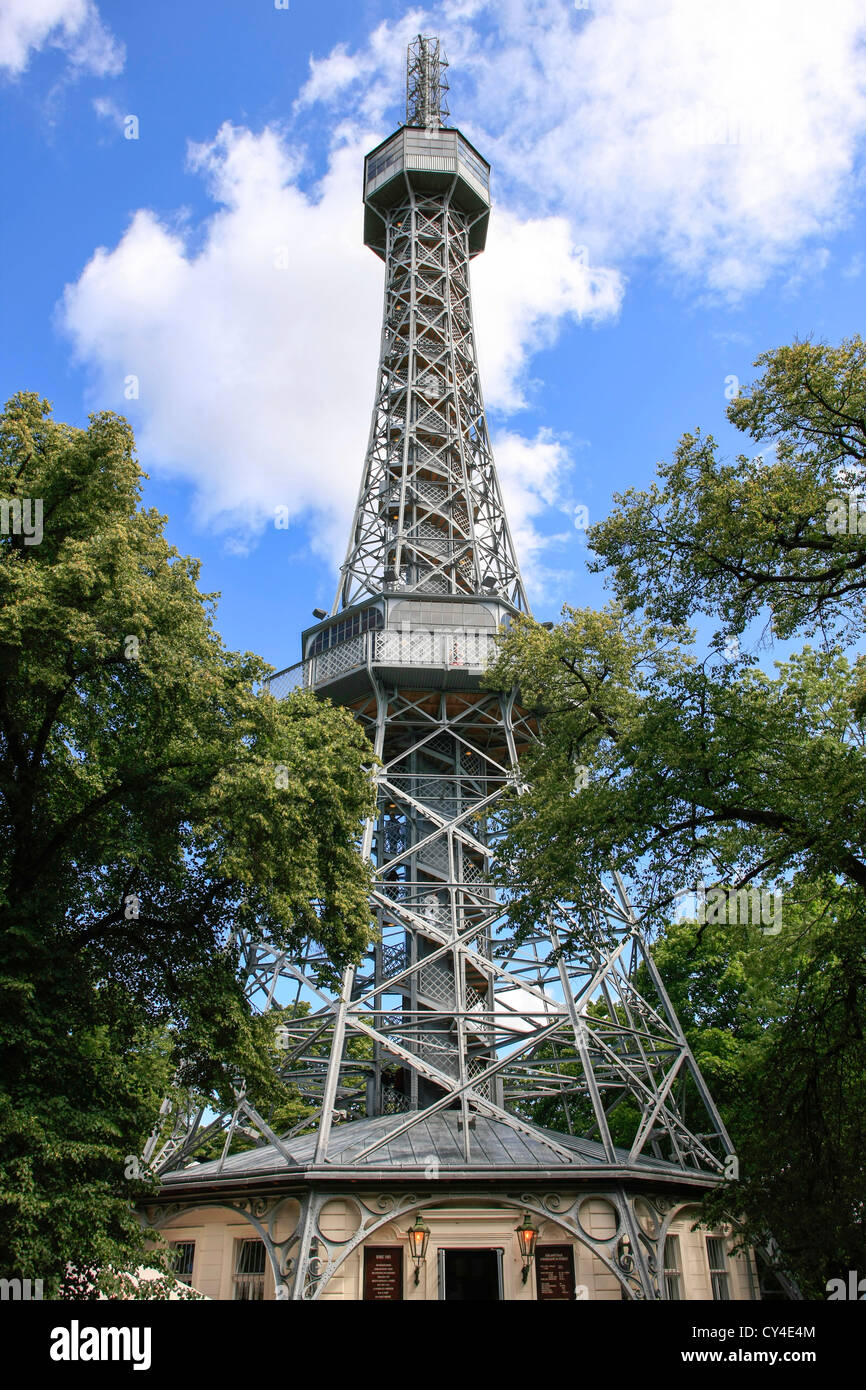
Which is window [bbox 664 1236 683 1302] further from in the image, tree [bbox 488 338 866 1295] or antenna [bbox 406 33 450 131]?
antenna [bbox 406 33 450 131]

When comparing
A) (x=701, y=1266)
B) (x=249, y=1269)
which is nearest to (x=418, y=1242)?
(x=249, y=1269)

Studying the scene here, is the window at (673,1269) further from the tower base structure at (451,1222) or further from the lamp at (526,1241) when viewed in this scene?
the lamp at (526,1241)

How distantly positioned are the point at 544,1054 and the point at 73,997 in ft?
82.1

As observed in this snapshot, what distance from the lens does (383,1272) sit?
56.9 ft

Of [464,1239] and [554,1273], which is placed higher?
[464,1239]

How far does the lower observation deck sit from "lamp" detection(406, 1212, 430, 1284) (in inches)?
525

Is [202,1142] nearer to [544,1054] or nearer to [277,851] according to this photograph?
[277,851]

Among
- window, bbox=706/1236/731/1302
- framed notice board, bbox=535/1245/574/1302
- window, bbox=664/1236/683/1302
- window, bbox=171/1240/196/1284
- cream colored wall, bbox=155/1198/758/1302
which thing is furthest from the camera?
window, bbox=706/1236/731/1302

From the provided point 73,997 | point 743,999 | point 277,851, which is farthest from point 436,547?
point 73,997

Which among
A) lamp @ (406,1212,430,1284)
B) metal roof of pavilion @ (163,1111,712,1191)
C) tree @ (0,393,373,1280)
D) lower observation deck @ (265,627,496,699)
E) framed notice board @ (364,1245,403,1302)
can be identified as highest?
lower observation deck @ (265,627,496,699)

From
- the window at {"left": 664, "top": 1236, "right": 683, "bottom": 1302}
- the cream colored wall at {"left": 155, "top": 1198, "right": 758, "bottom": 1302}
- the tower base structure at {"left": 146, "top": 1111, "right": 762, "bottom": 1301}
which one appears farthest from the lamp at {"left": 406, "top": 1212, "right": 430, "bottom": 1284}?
the window at {"left": 664, "top": 1236, "right": 683, "bottom": 1302}

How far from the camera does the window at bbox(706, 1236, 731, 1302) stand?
20.2m

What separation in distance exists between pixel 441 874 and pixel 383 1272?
35.3ft

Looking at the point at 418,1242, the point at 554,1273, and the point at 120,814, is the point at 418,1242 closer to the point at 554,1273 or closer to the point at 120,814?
the point at 554,1273
